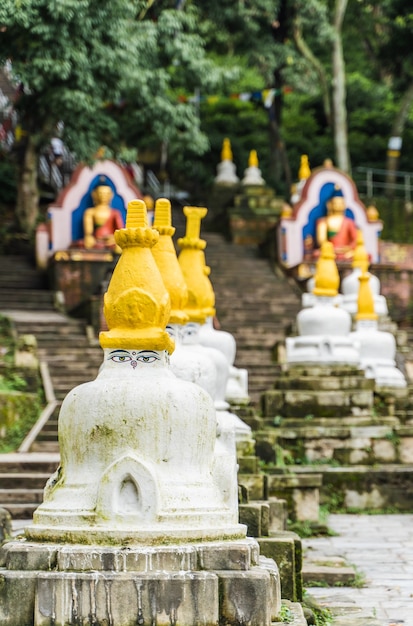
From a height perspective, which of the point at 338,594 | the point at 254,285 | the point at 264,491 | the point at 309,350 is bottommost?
the point at 338,594

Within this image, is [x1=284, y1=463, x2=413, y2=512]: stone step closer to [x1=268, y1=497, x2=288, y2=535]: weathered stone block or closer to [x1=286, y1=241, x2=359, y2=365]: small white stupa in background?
[x1=286, y1=241, x2=359, y2=365]: small white stupa in background

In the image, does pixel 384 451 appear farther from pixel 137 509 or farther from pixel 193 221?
pixel 137 509

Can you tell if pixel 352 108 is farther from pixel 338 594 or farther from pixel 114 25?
pixel 338 594

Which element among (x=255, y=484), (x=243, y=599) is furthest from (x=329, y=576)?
(x=243, y=599)

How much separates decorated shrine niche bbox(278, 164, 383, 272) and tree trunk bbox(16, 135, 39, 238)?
18.6 ft

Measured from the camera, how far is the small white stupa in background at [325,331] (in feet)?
53.8

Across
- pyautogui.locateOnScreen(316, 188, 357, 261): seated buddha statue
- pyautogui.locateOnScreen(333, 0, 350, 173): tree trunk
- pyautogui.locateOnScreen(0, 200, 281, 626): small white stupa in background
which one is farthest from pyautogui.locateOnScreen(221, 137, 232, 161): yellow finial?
pyautogui.locateOnScreen(0, 200, 281, 626): small white stupa in background

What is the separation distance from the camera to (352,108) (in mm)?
38469

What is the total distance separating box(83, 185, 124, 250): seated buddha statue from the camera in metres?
24.4

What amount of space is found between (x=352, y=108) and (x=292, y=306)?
15.7 metres

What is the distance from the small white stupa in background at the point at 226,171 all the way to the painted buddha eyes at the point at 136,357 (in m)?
23.9

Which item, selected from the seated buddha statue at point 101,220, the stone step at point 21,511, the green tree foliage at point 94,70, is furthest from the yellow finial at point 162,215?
the seated buddha statue at point 101,220

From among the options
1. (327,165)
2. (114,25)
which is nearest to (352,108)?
(327,165)

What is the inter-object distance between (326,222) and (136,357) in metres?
21.0
